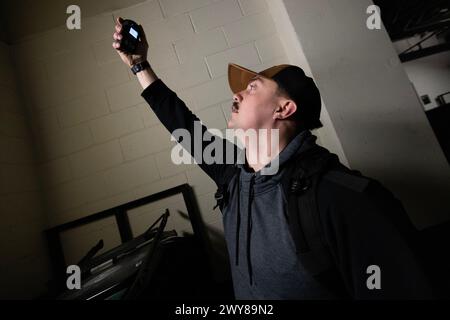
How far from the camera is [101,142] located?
164 cm

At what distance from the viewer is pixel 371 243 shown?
0.58 m

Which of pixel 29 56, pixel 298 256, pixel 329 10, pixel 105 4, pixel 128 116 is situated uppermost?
pixel 105 4

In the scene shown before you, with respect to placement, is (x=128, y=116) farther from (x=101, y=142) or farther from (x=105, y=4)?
(x=105, y=4)

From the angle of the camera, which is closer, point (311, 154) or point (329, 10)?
point (311, 154)

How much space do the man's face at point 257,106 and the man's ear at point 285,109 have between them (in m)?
0.02

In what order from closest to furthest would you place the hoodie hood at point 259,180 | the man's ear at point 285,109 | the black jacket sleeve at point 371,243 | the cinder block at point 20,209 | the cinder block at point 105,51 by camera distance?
the black jacket sleeve at point 371,243
the hoodie hood at point 259,180
the man's ear at point 285,109
the cinder block at point 20,209
the cinder block at point 105,51

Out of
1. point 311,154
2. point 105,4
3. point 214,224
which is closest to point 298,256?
point 311,154

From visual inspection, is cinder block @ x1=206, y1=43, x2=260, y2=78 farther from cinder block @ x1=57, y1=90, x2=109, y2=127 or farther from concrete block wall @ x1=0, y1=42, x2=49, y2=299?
concrete block wall @ x1=0, y1=42, x2=49, y2=299

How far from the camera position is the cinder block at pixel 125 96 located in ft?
5.42

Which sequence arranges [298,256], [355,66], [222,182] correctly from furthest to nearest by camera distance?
1. [355,66]
2. [222,182]
3. [298,256]

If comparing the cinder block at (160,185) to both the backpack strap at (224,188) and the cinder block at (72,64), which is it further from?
the cinder block at (72,64)

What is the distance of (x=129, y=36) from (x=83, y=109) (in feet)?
2.87

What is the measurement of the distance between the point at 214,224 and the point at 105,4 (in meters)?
1.69
